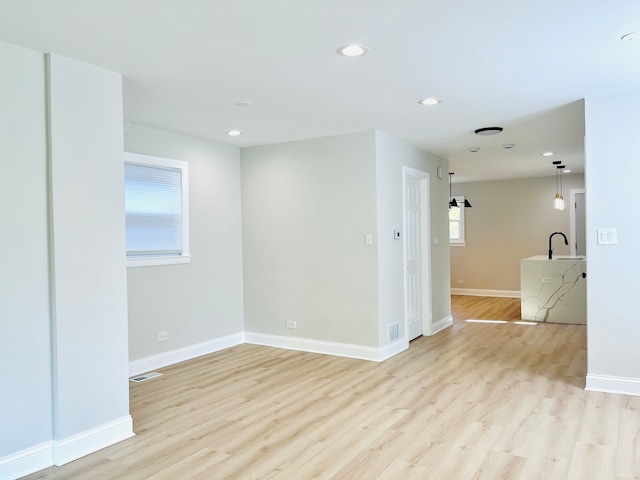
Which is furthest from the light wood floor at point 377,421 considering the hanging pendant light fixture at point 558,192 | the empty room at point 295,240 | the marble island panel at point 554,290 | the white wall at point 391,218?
the hanging pendant light fixture at point 558,192

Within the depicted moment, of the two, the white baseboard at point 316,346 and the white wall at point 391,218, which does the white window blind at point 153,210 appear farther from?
the white wall at point 391,218

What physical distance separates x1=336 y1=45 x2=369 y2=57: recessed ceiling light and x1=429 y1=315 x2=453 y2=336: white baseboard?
14.0ft

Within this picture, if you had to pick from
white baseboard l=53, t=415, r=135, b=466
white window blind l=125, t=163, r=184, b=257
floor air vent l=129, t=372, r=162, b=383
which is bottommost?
floor air vent l=129, t=372, r=162, b=383

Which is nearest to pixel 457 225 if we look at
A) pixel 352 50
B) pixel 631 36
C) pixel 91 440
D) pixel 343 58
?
pixel 631 36

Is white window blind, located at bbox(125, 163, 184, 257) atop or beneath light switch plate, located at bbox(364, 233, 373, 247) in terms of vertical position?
atop

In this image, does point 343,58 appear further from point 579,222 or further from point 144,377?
point 579,222

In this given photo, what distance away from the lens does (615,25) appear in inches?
99.8

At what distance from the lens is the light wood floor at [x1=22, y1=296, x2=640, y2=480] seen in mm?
2727

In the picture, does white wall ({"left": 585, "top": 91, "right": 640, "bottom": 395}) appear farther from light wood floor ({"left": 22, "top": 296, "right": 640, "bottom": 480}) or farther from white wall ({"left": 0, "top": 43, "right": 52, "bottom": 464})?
white wall ({"left": 0, "top": 43, "right": 52, "bottom": 464})

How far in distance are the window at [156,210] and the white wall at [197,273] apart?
0.09 metres

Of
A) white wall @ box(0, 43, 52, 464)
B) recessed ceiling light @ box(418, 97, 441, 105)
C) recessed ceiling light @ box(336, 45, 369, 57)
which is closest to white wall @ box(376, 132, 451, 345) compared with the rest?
recessed ceiling light @ box(418, 97, 441, 105)

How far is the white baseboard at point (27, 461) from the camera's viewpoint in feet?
8.61

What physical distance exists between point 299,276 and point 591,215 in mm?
2923

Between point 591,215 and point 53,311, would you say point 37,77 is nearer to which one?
point 53,311
